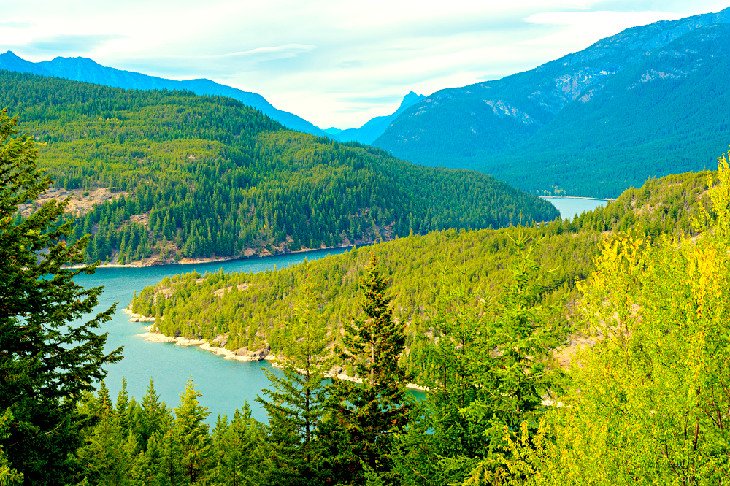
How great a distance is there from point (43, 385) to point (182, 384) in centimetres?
10084

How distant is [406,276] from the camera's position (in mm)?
160250

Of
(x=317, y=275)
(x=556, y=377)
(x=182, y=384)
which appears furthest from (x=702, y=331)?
(x=317, y=275)

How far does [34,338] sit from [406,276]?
138339mm

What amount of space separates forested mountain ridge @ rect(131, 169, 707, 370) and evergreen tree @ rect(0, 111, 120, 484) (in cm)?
10665

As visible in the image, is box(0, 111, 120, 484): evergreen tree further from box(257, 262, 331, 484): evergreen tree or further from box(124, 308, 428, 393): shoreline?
box(124, 308, 428, 393): shoreline

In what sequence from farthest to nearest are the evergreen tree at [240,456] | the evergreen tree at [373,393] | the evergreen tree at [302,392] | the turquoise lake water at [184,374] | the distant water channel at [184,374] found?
the turquoise lake water at [184,374] < the distant water channel at [184,374] < the evergreen tree at [240,456] < the evergreen tree at [302,392] < the evergreen tree at [373,393]

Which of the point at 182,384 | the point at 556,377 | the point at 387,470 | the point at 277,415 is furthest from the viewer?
the point at 182,384

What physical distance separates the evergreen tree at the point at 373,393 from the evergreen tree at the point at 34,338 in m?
17.6

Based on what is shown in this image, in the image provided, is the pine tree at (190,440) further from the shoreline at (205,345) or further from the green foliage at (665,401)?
the shoreline at (205,345)

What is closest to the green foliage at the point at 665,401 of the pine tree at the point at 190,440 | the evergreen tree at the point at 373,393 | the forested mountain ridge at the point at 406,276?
the evergreen tree at the point at 373,393

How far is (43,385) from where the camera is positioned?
24156 millimetres

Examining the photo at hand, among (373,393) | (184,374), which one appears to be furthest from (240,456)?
(184,374)

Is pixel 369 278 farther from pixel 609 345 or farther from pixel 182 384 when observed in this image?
pixel 182 384

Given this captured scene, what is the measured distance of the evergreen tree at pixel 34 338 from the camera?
21922 mm
